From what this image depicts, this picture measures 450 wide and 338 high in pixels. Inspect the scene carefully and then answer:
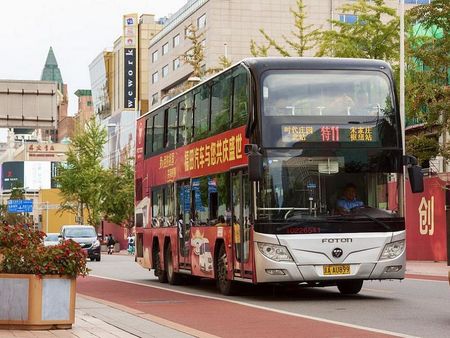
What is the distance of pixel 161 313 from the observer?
18.3m

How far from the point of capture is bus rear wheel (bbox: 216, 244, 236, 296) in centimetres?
2222

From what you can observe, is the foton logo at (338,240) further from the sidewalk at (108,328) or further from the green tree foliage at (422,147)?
the green tree foliage at (422,147)

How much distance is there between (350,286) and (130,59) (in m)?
106

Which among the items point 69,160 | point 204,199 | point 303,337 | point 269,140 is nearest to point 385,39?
point 204,199

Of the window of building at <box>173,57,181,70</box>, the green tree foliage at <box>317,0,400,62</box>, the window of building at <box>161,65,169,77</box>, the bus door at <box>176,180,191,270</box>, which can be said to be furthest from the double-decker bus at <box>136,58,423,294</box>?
the window of building at <box>161,65,169,77</box>

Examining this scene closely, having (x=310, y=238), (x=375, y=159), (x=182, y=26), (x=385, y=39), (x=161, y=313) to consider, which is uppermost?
(x=182, y=26)

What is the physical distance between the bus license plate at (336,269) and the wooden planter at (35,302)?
6351 mm

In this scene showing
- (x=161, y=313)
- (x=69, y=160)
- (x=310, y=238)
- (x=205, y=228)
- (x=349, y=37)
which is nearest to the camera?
(x=161, y=313)

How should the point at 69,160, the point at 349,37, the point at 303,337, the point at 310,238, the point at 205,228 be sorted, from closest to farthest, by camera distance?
the point at 303,337
the point at 310,238
the point at 205,228
the point at 349,37
the point at 69,160

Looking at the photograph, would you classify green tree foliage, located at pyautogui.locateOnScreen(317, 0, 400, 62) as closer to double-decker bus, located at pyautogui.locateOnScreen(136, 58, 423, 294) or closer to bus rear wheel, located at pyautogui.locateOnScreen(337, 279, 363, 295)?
bus rear wheel, located at pyautogui.locateOnScreen(337, 279, 363, 295)

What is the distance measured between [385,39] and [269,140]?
2692 cm

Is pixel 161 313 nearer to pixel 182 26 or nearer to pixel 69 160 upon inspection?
pixel 69 160

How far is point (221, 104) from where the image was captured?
2248 centimetres

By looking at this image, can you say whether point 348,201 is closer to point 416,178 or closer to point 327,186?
point 327,186
